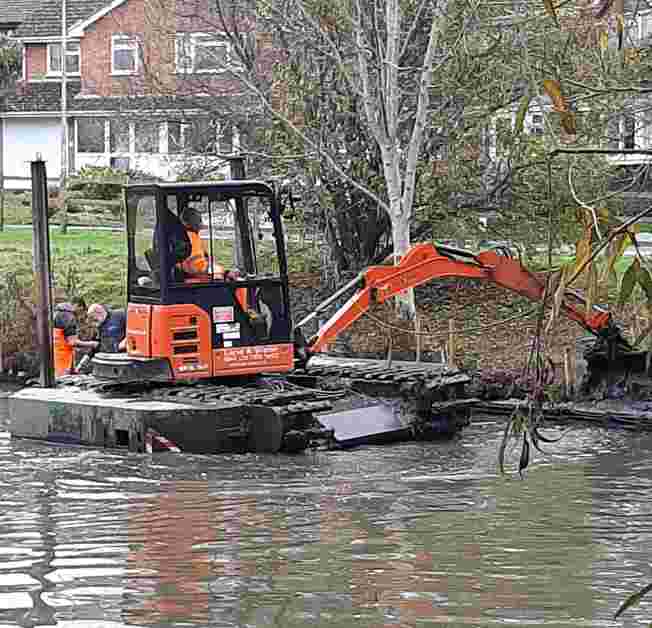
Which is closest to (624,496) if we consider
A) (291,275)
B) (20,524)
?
(20,524)

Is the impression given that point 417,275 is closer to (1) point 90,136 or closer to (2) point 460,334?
(2) point 460,334

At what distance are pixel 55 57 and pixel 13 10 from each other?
13.0 feet

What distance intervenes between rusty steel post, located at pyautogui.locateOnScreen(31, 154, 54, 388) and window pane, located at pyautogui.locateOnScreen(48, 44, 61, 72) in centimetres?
4096

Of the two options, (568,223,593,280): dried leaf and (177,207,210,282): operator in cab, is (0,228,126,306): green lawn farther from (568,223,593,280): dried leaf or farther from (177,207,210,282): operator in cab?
(568,223,593,280): dried leaf

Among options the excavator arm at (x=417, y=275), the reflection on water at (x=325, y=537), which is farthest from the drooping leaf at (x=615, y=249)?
the excavator arm at (x=417, y=275)

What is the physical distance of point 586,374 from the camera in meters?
20.5

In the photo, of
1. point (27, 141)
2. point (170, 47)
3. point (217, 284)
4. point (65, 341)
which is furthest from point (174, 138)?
point (27, 141)

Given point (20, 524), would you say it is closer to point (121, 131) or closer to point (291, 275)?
point (291, 275)

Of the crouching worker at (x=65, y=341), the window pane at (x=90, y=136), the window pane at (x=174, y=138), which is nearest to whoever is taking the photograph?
the crouching worker at (x=65, y=341)

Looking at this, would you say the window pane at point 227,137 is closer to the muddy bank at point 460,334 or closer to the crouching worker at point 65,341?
the muddy bank at point 460,334

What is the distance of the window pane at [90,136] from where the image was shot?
5541 centimetres

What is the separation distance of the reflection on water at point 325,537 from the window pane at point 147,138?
1401 cm

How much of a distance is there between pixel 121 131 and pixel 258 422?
1849 cm

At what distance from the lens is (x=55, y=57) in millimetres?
59344
